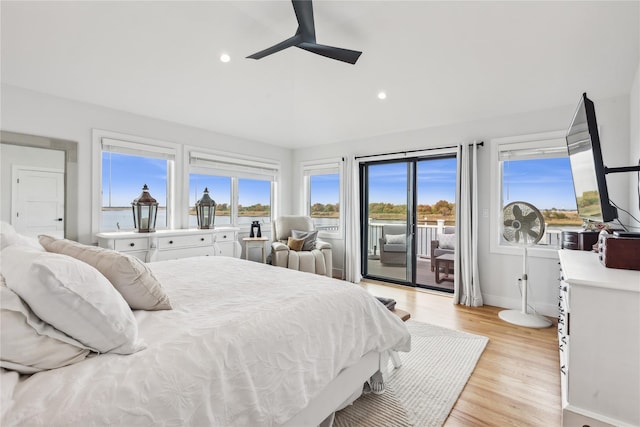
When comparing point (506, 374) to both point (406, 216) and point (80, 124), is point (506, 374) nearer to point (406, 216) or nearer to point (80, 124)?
point (406, 216)

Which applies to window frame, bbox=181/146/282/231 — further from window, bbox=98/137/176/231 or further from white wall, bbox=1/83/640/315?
window, bbox=98/137/176/231

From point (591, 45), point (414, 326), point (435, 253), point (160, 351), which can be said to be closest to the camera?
point (160, 351)

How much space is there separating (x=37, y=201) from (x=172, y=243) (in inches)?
52.5

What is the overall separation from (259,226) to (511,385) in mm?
3903

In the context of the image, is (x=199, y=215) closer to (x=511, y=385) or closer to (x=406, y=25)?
(x=406, y=25)

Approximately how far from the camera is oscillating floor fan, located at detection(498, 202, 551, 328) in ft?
10.2

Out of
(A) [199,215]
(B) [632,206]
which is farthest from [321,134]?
(B) [632,206]

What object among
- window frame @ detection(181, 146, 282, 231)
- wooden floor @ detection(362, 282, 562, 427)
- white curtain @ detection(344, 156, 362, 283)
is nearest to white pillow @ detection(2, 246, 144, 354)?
wooden floor @ detection(362, 282, 562, 427)

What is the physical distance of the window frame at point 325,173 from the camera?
5.18 m

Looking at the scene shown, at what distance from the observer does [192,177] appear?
4.41 m

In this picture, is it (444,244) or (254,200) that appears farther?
(254,200)

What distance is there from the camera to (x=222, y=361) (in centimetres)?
105

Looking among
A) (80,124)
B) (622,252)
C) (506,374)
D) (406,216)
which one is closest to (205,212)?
(80,124)

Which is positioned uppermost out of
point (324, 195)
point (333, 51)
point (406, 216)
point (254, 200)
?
point (333, 51)
